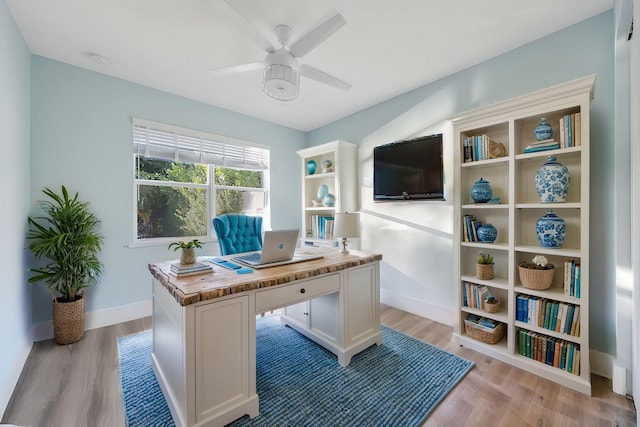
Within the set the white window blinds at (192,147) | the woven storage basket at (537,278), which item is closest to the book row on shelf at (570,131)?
the woven storage basket at (537,278)

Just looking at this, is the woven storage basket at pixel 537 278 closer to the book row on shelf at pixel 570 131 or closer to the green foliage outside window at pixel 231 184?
the book row on shelf at pixel 570 131

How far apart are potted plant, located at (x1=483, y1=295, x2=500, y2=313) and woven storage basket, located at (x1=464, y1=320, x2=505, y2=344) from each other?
0.14m

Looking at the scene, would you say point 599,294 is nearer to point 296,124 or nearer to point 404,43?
point 404,43

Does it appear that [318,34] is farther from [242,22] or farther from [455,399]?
[455,399]

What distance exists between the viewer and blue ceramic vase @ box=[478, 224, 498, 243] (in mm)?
2158

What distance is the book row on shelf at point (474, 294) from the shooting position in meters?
2.23

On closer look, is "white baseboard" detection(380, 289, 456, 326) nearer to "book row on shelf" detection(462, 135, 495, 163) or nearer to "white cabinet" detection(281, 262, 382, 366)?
"white cabinet" detection(281, 262, 382, 366)

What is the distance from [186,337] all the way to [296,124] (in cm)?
350

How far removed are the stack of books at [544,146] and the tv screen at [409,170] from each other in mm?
787

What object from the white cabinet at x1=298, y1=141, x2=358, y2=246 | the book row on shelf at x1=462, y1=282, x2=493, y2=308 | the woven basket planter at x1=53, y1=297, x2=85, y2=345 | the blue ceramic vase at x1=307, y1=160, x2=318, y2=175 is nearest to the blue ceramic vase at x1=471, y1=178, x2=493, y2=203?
the book row on shelf at x1=462, y1=282, x2=493, y2=308

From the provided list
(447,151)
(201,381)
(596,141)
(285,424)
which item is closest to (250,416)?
(285,424)

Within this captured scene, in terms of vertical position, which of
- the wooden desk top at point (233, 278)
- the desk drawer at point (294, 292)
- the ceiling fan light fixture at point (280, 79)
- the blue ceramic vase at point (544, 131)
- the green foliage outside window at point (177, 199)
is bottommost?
the desk drawer at point (294, 292)

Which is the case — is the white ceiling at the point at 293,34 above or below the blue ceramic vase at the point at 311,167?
above

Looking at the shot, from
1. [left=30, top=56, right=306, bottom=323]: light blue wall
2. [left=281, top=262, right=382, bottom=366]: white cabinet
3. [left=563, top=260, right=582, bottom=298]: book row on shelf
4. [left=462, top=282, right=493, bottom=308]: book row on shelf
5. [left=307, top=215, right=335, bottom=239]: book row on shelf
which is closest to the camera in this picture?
[left=563, top=260, right=582, bottom=298]: book row on shelf
